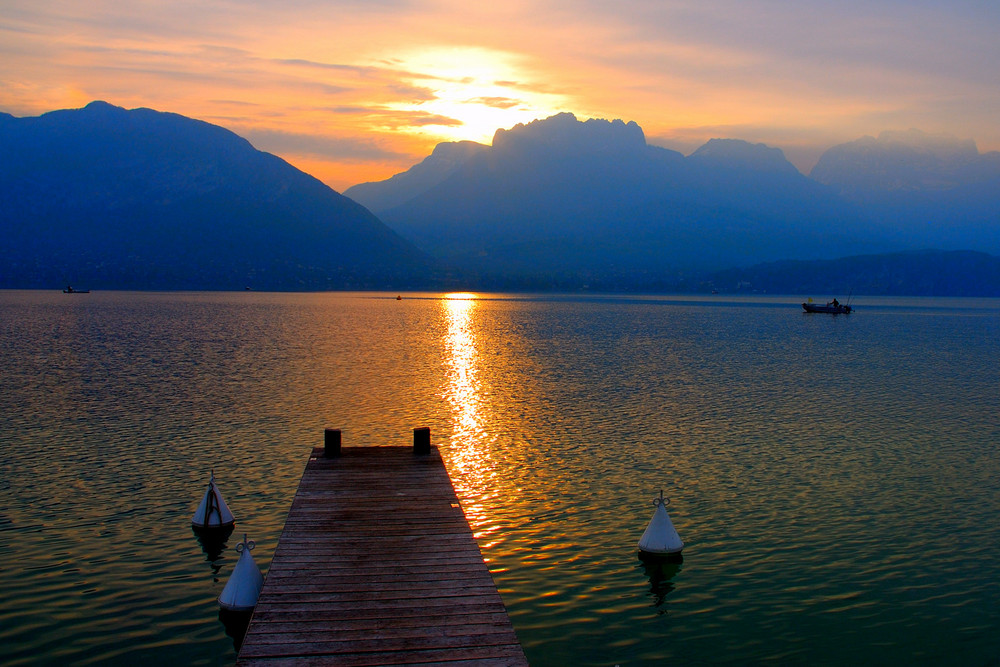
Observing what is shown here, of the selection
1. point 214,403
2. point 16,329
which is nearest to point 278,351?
point 214,403

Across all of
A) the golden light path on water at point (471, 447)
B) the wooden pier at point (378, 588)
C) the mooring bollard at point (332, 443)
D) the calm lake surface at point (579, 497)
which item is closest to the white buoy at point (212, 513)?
the calm lake surface at point (579, 497)

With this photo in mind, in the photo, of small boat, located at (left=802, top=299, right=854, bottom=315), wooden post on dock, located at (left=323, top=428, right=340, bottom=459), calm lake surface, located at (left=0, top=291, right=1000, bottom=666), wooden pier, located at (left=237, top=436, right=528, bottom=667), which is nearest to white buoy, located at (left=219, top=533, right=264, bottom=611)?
calm lake surface, located at (left=0, top=291, right=1000, bottom=666)

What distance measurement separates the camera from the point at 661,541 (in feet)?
67.4

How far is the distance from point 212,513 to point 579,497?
39.7 ft

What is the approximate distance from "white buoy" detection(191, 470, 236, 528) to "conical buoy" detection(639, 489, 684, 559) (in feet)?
40.4

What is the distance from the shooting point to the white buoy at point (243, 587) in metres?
16.6

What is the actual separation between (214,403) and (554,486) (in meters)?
25.0

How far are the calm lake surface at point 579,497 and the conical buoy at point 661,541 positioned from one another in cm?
46

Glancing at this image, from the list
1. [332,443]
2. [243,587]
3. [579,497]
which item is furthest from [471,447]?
[243,587]

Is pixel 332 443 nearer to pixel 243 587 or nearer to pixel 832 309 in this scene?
pixel 243 587

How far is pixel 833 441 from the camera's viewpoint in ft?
118

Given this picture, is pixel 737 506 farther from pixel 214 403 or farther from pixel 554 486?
pixel 214 403

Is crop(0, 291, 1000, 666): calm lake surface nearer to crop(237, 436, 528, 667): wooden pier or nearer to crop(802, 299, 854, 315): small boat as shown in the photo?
crop(237, 436, 528, 667): wooden pier

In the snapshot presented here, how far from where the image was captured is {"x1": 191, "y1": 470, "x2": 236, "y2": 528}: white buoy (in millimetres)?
21984
